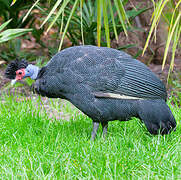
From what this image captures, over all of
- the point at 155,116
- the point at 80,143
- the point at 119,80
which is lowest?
the point at 80,143

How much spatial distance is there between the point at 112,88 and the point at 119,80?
0.33 feet

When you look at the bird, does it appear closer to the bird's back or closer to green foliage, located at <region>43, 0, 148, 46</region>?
the bird's back

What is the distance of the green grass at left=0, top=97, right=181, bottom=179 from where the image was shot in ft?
8.73

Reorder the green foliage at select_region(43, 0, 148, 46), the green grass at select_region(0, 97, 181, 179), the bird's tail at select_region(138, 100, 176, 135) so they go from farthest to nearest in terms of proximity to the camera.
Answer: the green foliage at select_region(43, 0, 148, 46)
the bird's tail at select_region(138, 100, 176, 135)
the green grass at select_region(0, 97, 181, 179)

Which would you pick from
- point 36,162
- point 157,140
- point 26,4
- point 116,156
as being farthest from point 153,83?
point 26,4

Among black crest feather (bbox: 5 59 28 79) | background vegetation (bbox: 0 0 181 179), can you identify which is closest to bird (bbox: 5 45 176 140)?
background vegetation (bbox: 0 0 181 179)

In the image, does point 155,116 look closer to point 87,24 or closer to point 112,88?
point 112,88

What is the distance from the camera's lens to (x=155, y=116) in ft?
10.9

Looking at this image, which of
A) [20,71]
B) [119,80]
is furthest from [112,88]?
[20,71]

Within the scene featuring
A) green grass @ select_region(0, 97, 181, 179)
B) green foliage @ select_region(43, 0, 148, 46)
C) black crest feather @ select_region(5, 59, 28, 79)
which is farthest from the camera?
green foliage @ select_region(43, 0, 148, 46)

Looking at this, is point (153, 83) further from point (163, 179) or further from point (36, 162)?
point (36, 162)

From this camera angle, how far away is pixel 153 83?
337cm

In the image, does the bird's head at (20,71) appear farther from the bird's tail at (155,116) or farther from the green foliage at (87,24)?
the green foliage at (87,24)

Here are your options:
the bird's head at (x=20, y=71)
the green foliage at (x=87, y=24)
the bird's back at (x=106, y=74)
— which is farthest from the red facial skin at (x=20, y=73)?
the green foliage at (x=87, y=24)
